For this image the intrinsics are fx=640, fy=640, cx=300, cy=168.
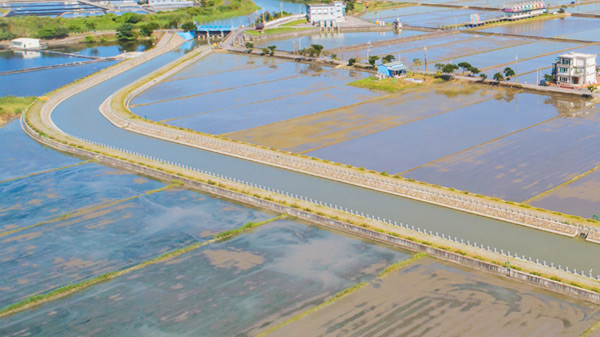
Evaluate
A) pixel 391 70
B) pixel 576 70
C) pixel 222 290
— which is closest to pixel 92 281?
pixel 222 290

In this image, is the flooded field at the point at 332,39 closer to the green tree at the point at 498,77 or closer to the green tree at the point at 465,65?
the green tree at the point at 465,65

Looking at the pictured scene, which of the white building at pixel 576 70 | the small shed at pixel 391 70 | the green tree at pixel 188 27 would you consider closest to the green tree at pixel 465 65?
the small shed at pixel 391 70

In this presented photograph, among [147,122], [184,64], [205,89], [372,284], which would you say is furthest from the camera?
[184,64]

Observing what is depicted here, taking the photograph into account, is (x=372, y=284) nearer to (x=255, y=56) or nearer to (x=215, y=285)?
(x=215, y=285)

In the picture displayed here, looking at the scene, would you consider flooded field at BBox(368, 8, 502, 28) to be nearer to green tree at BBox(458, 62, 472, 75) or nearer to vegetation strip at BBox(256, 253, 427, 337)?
green tree at BBox(458, 62, 472, 75)

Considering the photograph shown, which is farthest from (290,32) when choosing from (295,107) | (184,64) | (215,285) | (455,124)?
(215,285)

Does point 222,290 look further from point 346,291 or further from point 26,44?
point 26,44

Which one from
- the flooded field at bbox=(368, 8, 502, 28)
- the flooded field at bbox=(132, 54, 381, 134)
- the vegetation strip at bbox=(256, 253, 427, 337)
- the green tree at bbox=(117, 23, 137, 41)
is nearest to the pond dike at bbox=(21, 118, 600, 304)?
the vegetation strip at bbox=(256, 253, 427, 337)
